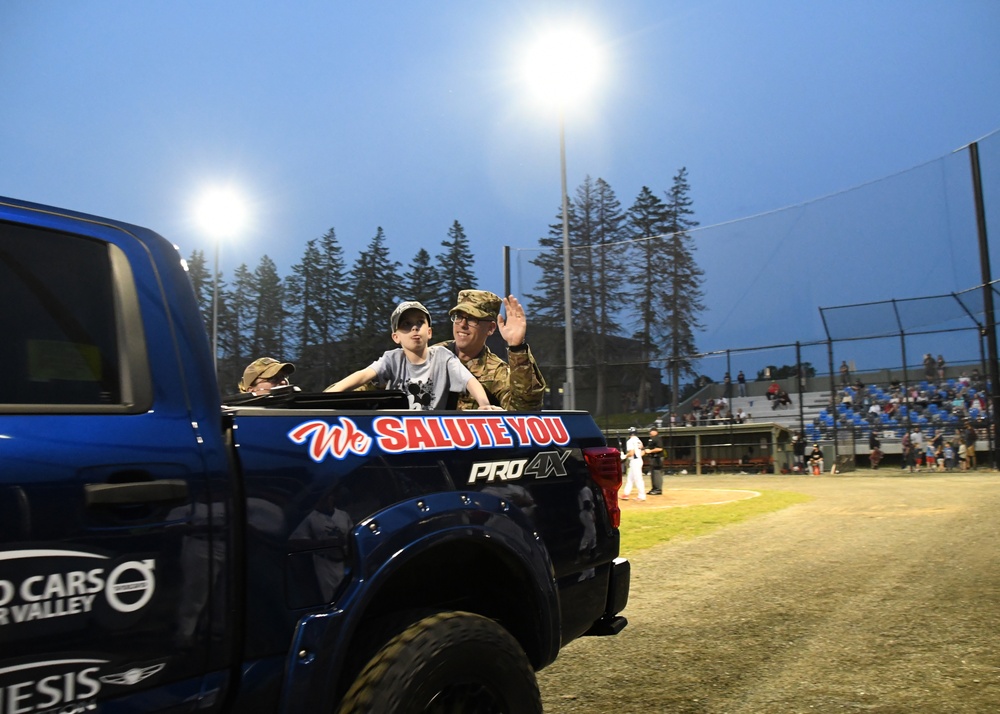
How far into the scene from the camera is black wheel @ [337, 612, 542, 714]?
2.12m

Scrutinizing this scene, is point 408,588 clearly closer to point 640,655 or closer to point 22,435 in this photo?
point 22,435

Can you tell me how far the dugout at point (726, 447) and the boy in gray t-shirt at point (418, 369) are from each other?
81.4 ft

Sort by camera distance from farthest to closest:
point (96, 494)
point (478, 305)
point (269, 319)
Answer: point (269, 319), point (478, 305), point (96, 494)

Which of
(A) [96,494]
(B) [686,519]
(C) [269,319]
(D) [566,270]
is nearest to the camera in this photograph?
(A) [96,494]

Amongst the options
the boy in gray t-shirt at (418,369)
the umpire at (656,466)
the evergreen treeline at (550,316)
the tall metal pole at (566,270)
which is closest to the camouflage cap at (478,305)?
the boy in gray t-shirt at (418,369)

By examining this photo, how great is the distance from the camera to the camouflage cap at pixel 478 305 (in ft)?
17.2

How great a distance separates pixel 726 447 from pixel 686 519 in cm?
1834

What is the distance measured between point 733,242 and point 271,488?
114 feet

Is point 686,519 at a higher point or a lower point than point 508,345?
lower

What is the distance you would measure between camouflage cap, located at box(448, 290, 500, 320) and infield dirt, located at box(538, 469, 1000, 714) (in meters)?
2.23

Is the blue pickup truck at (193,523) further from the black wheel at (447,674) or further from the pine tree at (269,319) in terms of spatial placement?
the pine tree at (269,319)

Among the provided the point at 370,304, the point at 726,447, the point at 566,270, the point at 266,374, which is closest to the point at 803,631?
the point at 266,374

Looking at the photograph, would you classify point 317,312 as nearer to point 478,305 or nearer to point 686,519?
point 686,519

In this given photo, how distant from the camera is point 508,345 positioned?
17.9ft
